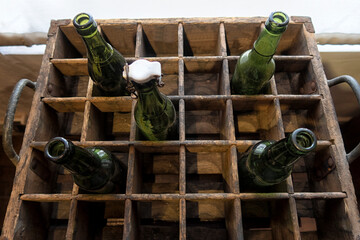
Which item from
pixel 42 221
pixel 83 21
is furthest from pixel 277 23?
pixel 42 221

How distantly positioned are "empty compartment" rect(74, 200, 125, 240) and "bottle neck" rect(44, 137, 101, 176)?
5.5 inches

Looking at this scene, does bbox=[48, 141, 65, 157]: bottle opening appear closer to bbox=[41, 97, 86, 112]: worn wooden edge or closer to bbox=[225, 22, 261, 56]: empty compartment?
bbox=[41, 97, 86, 112]: worn wooden edge

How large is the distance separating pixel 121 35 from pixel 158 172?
50cm

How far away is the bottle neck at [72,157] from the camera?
21.6 inches

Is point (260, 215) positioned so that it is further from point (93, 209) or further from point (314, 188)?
point (93, 209)

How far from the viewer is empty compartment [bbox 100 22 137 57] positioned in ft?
2.87

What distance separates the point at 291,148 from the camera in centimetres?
54

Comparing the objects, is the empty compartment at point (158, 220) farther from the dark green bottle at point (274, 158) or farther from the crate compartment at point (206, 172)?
the dark green bottle at point (274, 158)

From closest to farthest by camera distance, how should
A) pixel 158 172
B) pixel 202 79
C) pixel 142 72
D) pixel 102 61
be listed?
pixel 142 72 → pixel 102 61 → pixel 158 172 → pixel 202 79

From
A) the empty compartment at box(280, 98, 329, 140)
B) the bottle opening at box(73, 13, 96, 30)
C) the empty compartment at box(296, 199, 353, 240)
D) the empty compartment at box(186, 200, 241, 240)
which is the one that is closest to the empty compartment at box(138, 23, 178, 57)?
the bottle opening at box(73, 13, 96, 30)

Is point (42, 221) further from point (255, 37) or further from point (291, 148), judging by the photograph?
point (255, 37)

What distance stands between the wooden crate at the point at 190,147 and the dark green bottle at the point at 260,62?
1.6 inches

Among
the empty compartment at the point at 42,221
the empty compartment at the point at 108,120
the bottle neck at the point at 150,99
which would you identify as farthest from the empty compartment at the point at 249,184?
the empty compartment at the point at 42,221

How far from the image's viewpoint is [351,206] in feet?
2.15
